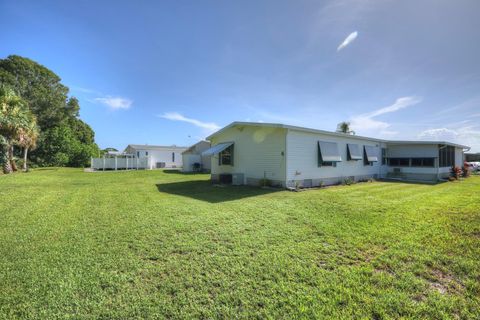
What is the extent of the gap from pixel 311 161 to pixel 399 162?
10597 mm

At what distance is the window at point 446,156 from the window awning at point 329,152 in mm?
9469

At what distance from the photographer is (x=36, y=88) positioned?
2725cm

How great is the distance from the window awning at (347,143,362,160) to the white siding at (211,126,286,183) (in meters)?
5.81

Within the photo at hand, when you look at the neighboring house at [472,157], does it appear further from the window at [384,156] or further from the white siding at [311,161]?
the white siding at [311,161]

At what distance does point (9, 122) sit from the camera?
16250mm

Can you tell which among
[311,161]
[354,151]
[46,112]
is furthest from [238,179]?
[46,112]

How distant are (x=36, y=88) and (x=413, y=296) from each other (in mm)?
38132

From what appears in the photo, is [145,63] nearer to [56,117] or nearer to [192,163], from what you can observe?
[192,163]

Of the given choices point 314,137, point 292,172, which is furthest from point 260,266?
point 314,137

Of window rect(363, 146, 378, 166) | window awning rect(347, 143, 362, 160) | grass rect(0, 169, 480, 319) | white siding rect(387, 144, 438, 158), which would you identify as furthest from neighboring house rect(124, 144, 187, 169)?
white siding rect(387, 144, 438, 158)

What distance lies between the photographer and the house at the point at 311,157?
440 inches

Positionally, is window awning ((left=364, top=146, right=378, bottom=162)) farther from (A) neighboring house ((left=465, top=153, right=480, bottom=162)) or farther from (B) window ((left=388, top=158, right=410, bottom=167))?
(A) neighboring house ((left=465, top=153, right=480, bottom=162))

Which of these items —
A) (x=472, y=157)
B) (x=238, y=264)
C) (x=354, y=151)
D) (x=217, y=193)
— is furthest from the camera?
(x=472, y=157)

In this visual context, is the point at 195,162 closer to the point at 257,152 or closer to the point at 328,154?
the point at 257,152
